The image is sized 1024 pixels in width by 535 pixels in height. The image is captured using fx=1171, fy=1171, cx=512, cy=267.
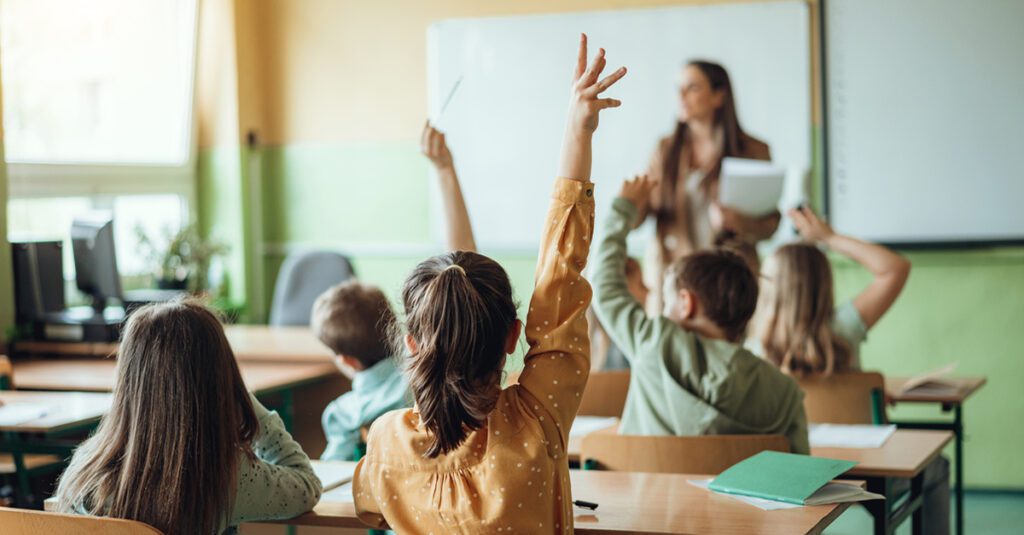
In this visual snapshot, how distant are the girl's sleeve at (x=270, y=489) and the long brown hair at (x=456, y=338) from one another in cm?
38

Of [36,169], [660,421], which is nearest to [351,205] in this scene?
[36,169]

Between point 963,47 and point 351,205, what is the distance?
291 cm

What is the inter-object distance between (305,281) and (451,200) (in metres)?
2.84

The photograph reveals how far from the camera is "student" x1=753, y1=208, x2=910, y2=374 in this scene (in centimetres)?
311

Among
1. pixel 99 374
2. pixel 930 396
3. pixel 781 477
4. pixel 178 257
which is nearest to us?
pixel 781 477

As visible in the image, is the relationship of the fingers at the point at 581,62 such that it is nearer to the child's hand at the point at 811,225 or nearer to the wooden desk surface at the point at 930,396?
the child's hand at the point at 811,225

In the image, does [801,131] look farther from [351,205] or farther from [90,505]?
[90,505]

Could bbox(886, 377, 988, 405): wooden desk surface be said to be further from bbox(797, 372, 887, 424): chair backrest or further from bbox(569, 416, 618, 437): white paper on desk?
bbox(569, 416, 618, 437): white paper on desk

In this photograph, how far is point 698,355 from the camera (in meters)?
2.43

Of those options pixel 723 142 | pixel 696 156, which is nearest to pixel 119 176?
pixel 696 156

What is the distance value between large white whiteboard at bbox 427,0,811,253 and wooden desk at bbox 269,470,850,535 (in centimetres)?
324

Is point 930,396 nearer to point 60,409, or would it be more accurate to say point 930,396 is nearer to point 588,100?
point 588,100

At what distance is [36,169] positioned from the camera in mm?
4914

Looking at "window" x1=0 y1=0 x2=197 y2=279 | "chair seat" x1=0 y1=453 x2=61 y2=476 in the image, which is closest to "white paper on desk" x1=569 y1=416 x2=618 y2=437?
"chair seat" x1=0 y1=453 x2=61 y2=476
